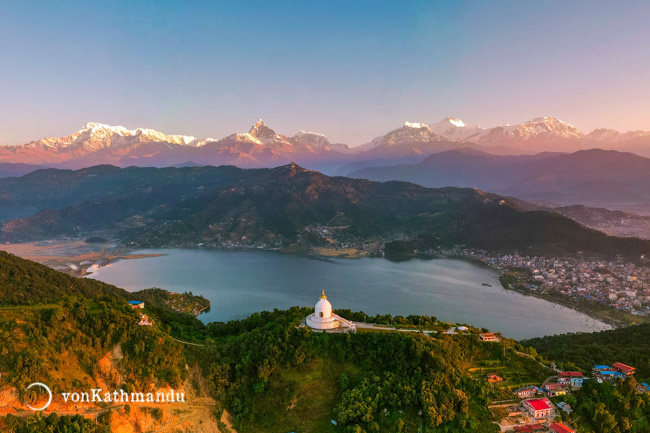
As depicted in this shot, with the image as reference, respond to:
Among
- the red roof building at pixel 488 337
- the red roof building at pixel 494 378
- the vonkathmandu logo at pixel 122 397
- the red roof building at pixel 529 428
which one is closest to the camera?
the vonkathmandu logo at pixel 122 397

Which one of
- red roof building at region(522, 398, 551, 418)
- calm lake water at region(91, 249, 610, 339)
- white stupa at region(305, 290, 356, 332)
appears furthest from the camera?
calm lake water at region(91, 249, 610, 339)

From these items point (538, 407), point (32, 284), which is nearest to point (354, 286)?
point (538, 407)

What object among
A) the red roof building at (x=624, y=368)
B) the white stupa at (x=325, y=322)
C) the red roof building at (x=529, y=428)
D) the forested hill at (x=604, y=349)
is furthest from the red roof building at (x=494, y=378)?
the white stupa at (x=325, y=322)

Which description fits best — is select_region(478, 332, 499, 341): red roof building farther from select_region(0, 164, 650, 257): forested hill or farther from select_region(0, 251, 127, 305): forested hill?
select_region(0, 164, 650, 257): forested hill

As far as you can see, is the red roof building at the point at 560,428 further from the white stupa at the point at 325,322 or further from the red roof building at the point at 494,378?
the white stupa at the point at 325,322

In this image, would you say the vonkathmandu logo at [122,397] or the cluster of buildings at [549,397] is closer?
the vonkathmandu logo at [122,397]

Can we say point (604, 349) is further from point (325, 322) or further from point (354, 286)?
point (354, 286)

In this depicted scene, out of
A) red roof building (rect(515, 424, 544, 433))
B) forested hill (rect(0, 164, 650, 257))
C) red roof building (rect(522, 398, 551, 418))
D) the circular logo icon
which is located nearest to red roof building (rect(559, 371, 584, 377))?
red roof building (rect(522, 398, 551, 418))
